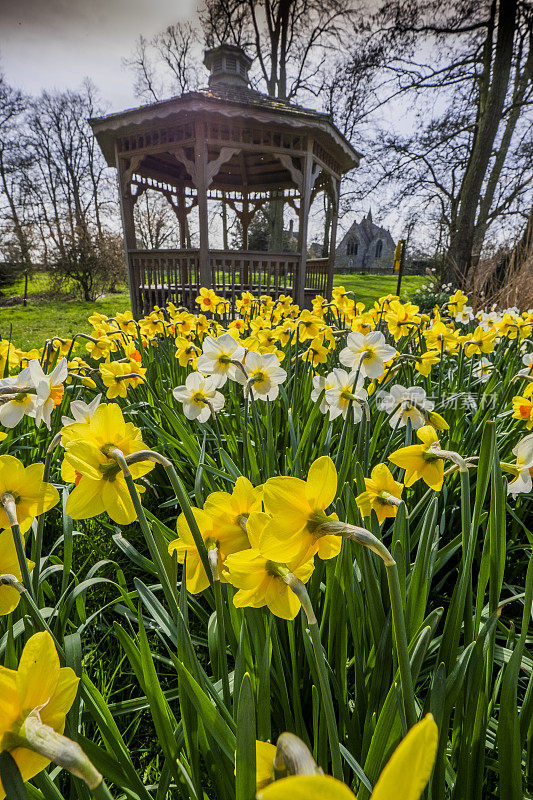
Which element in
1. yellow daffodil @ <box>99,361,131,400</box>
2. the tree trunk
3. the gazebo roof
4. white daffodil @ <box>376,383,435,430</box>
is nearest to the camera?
white daffodil @ <box>376,383,435,430</box>

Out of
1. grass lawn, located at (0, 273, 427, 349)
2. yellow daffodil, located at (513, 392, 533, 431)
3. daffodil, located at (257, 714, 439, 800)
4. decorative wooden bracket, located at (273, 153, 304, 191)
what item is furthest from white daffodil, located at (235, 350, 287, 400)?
decorative wooden bracket, located at (273, 153, 304, 191)

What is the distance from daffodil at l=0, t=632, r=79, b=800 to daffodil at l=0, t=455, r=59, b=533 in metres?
0.29

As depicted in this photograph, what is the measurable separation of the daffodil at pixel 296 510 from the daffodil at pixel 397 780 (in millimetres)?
242

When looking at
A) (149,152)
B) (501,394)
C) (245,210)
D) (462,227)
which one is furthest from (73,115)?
(501,394)

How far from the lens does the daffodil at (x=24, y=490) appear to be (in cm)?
62

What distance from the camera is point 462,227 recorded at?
10727 mm

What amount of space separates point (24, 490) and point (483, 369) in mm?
2621

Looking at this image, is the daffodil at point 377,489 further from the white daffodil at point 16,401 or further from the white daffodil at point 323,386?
the white daffodil at point 16,401

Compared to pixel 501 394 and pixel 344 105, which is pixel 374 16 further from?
pixel 501 394

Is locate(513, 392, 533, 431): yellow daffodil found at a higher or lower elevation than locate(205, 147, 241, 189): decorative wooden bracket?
lower

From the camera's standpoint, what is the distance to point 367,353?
5.07 feet

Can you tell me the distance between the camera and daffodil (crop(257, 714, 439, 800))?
0.63 ft

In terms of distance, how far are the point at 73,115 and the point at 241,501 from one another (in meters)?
26.8

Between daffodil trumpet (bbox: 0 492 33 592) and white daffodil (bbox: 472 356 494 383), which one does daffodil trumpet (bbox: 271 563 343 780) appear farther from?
white daffodil (bbox: 472 356 494 383)
